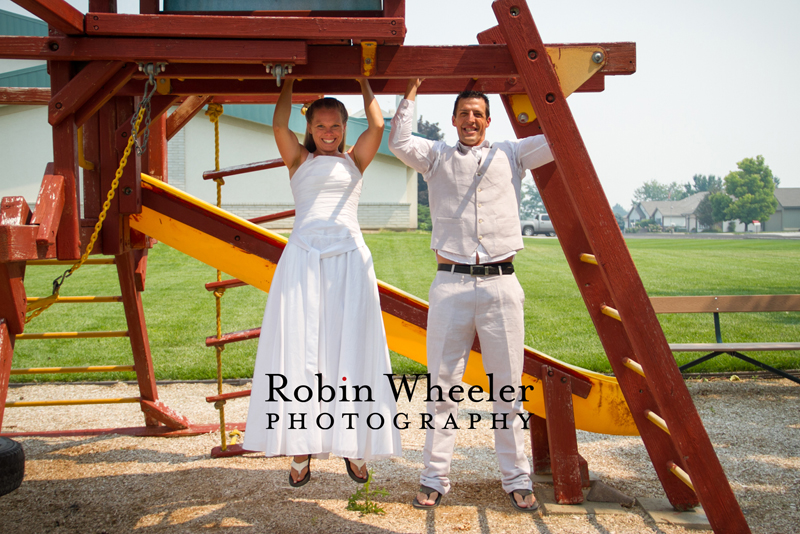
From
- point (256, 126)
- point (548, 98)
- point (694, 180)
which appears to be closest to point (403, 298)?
point (548, 98)

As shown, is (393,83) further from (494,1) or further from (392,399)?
(392,399)

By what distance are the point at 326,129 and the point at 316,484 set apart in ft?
7.35

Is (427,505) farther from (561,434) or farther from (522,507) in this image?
(561,434)

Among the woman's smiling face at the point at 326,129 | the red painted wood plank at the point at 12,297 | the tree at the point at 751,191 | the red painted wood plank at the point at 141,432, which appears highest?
the tree at the point at 751,191

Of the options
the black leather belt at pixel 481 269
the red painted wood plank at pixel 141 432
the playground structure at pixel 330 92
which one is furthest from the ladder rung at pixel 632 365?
the red painted wood plank at pixel 141 432

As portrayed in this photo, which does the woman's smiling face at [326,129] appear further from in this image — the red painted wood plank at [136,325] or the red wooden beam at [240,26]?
the red painted wood plank at [136,325]

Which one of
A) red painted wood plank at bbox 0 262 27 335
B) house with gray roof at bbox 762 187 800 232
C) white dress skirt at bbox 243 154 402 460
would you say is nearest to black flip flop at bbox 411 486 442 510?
white dress skirt at bbox 243 154 402 460

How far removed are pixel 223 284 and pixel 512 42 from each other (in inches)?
98.2

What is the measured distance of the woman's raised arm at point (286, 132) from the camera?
9.48ft

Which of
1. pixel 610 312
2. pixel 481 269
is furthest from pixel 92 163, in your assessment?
pixel 610 312

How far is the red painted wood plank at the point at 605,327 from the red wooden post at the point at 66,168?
2.17m

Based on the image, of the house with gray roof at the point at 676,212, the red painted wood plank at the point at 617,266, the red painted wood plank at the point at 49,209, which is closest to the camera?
the red painted wood plank at the point at 49,209

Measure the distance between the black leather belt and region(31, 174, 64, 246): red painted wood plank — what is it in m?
1.86

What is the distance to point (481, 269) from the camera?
3.17m
